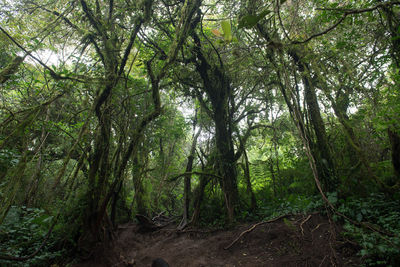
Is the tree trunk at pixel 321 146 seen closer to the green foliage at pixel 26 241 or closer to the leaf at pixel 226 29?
the leaf at pixel 226 29

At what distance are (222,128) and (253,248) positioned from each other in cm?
319

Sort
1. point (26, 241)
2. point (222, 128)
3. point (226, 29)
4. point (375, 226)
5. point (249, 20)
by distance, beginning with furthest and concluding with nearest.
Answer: point (222, 128), point (26, 241), point (226, 29), point (375, 226), point (249, 20)

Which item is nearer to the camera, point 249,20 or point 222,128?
point 249,20

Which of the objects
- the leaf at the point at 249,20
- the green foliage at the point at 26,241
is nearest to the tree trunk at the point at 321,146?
the leaf at the point at 249,20

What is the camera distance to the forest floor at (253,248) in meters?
2.66

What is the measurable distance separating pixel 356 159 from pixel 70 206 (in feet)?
17.8

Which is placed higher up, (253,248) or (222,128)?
(222,128)

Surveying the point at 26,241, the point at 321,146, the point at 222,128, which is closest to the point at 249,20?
the point at 321,146

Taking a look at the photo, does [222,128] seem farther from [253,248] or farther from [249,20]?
[249,20]

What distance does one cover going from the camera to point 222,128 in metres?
5.83

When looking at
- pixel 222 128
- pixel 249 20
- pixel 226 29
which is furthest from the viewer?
pixel 222 128

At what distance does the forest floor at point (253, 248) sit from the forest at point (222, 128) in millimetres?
32

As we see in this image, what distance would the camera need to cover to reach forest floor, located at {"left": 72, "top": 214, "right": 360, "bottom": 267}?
266 centimetres

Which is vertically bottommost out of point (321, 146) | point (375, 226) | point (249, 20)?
point (375, 226)
